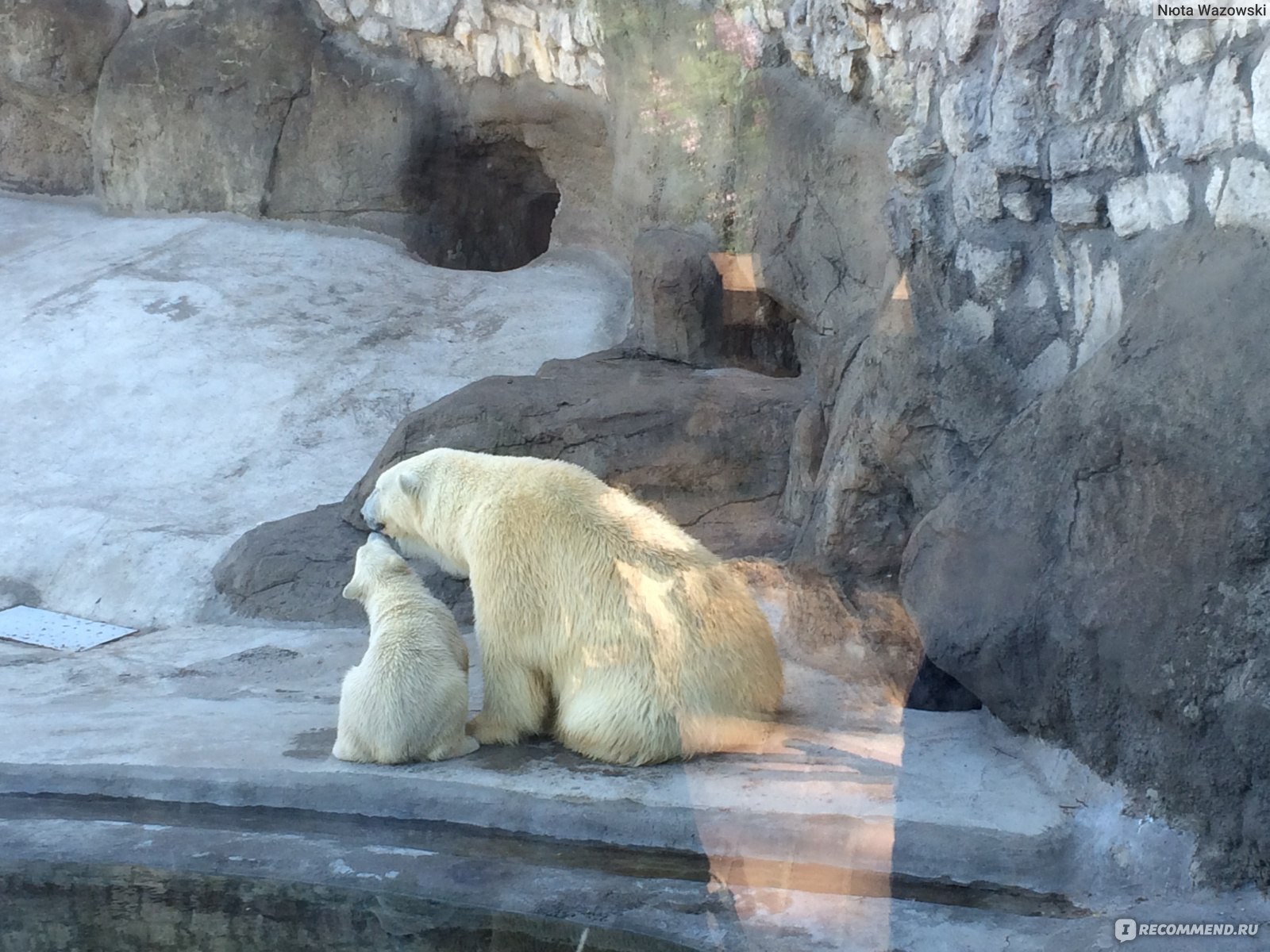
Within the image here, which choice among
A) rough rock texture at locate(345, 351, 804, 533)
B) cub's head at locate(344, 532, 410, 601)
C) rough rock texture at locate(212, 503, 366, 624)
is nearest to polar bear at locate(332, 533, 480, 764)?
cub's head at locate(344, 532, 410, 601)

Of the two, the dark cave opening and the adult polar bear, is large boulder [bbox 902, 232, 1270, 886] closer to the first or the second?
the adult polar bear

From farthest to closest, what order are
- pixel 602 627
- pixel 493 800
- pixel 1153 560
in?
pixel 602 627 → pixel 493 800 → pixel 1153 560

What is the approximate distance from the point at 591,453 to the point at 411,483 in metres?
1.62

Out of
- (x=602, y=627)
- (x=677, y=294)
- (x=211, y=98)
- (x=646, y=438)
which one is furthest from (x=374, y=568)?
(x=211, y=98)

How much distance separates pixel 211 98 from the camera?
10.2 meters

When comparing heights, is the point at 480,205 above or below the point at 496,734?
above

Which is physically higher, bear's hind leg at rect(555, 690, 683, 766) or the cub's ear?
the cub's ear

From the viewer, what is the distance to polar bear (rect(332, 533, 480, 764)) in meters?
3.89

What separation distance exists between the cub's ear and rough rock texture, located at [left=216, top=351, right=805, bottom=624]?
Answer: 147 cm

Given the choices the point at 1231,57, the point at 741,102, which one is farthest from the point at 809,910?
the point at 741,102

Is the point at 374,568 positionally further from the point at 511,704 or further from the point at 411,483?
the point at 511,704

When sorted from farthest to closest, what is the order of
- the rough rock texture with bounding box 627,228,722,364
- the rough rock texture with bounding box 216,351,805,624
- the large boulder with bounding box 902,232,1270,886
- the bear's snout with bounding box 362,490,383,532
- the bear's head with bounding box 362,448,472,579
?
the rough rock texture with bounding box 627,228,722,364
the rough rock texture with bounding box 216,351,805,624
the bear's snout with bounding box 362,490,383,532
the bear's head with bounding box 362,448,472,579
the large boulder with bounding box 902,232,1270,886

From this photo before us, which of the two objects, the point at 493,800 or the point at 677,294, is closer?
the point at 493,800

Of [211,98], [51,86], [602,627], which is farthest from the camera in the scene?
[51,86]
